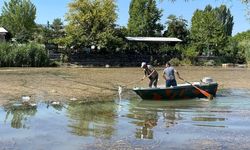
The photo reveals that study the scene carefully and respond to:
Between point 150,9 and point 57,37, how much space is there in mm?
16451

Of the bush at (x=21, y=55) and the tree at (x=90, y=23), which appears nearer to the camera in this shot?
the bush at (x=21, y=55)

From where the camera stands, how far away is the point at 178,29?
67562 millimetres

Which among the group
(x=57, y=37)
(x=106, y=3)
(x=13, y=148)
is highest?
(x=106, y=3)

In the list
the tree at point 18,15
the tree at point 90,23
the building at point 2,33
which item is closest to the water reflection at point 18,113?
the tree at point 90,23

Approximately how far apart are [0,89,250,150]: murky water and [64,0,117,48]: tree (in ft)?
115

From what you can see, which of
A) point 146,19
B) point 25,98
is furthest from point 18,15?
point 25,98

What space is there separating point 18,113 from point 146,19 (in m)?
53.8

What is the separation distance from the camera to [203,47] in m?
67.2

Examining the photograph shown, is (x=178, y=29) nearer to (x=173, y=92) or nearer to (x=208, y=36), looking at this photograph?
(x=208, y=36)

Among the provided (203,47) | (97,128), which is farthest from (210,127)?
(203,47)

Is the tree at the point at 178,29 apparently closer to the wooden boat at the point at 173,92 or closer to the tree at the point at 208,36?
the tree at the point at 208,36

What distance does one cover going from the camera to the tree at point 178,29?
67.2 metres

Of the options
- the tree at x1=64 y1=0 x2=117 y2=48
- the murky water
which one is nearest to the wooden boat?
the murky water

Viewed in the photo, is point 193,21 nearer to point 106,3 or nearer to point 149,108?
point 106,3
